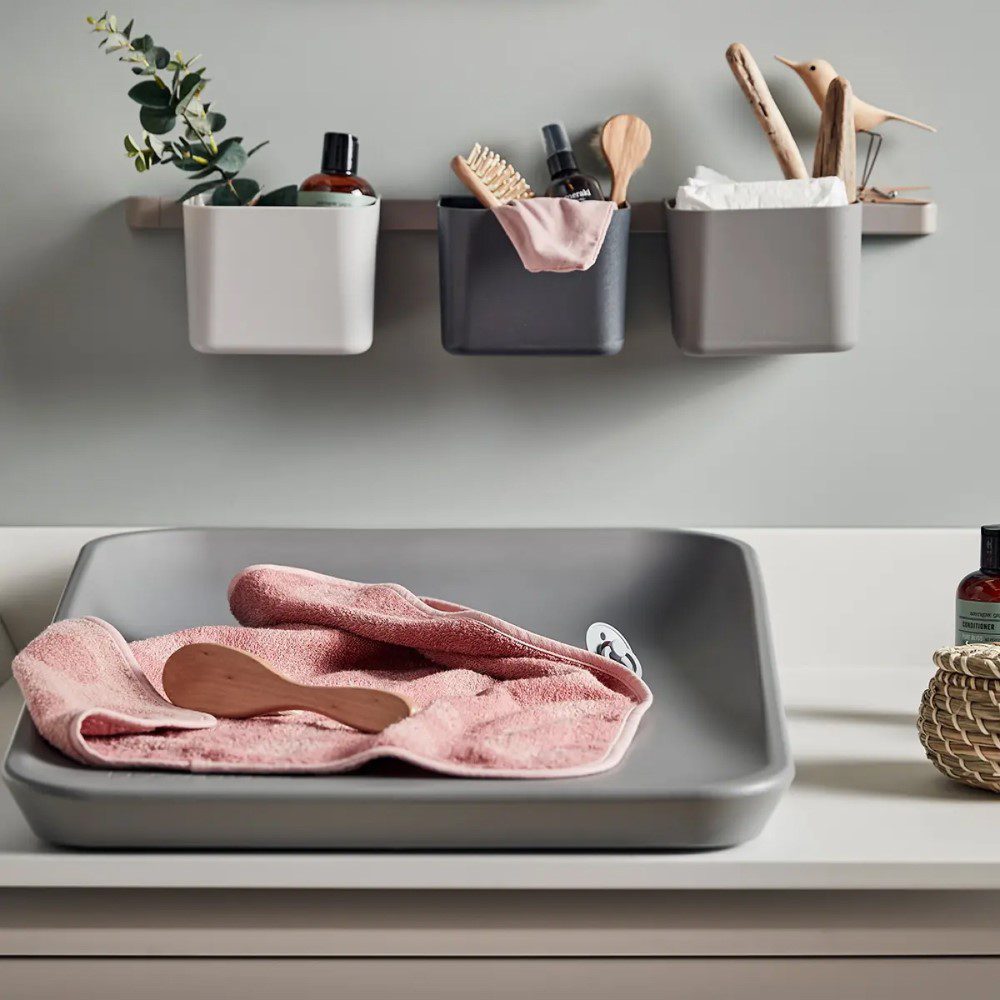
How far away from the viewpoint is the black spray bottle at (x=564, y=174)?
1093 mm

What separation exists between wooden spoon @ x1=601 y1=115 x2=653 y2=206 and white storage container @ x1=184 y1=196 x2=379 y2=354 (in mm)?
245

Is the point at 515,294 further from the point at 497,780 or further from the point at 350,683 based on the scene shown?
the point at 497,780

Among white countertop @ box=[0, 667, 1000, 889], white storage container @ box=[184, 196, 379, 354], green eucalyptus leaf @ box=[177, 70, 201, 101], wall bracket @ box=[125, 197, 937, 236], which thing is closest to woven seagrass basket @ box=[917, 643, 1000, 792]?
white countertop @ box=[0, 667, 1000, 889]

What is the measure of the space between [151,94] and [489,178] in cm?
33

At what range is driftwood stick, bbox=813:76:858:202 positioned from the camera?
3.65 feet

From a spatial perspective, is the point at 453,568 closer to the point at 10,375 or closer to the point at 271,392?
the point at 271,392

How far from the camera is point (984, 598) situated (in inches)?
39.4

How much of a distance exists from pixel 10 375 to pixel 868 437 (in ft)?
3.07

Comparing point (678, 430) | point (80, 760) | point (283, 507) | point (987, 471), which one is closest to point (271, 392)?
point (283, 507)

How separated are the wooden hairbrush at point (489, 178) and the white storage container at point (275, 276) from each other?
10 centimetres

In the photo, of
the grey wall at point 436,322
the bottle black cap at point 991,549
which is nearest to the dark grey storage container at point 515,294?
the grey wall at point 436,322

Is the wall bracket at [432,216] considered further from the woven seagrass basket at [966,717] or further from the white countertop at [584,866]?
the white countertop at [584,866]
